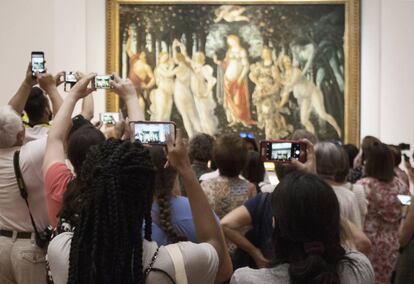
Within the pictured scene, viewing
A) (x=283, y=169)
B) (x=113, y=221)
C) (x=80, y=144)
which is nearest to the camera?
A: (x=113, y=221)

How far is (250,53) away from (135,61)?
2.35m

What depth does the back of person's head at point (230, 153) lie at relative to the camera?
15.5 ft

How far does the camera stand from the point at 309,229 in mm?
2443

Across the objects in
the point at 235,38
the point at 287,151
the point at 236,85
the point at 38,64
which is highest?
the point at 235,38

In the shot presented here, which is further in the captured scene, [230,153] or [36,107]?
[36,107]

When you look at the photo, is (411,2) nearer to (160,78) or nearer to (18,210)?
(160,78)

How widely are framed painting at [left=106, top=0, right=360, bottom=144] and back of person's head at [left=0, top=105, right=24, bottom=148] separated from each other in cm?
931

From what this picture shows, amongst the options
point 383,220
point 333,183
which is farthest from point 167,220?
point 383,220

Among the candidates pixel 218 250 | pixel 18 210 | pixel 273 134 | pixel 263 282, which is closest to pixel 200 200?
pixel 218 250

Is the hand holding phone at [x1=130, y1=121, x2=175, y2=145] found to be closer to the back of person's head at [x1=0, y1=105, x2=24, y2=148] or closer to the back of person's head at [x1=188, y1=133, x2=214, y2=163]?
the back of person's head at [x1=0, y1=105, x2=24, y2=148]

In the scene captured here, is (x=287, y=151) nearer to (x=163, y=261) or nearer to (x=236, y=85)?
(x=163, y=261)

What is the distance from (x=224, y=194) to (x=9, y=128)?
155 cm

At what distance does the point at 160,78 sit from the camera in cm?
1373

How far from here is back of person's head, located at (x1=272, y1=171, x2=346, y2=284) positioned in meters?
2.40
